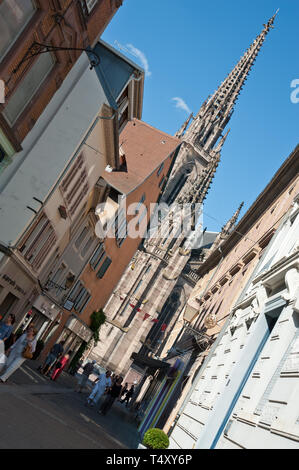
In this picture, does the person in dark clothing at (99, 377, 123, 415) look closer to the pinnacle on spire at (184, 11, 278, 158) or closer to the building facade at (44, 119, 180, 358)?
the building facade at (44, 119, 180, 358)

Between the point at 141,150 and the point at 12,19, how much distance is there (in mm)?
20885

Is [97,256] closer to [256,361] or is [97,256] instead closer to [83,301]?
[83,301]

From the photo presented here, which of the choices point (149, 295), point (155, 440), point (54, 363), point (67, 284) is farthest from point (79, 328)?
point (149, 295)

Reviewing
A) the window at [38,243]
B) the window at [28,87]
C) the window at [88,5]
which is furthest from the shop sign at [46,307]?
the window at [88,5]

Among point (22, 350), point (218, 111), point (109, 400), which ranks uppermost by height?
point (218, 111)

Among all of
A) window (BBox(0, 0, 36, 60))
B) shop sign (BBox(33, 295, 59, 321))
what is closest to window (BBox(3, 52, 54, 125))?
window (BBox(0, 0, 36, 60))

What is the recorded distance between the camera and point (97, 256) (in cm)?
3092

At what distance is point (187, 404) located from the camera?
57.8 feet

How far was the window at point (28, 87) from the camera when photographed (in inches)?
552

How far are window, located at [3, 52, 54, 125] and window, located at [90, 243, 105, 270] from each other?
1612 cm

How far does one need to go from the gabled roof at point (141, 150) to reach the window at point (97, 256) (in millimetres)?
4123

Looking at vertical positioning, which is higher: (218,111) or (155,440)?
(218,111)
